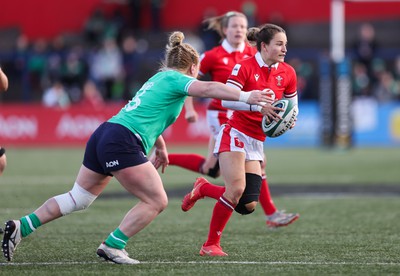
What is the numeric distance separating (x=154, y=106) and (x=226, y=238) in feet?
7.02

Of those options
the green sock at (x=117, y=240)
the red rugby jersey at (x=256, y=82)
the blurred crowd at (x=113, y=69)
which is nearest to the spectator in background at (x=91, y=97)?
the blurred crowd at (x=113, y=69)

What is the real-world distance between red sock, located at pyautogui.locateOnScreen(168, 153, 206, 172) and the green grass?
0.62 metres

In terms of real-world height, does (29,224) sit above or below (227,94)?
below

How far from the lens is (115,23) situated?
89.3 ft

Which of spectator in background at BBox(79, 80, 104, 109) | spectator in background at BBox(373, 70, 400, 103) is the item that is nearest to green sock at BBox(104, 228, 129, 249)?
spectator in background at BBox(79, 80, 104, 109)

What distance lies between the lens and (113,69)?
84.8 ft

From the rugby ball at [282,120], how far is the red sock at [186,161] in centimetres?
261

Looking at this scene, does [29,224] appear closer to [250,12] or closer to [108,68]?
[108,68]

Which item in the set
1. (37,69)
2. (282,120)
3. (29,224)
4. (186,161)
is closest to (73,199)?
(29,224)

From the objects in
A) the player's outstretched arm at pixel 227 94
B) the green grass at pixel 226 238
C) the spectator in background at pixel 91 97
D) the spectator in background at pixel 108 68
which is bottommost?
the green grass at pixel 226 238

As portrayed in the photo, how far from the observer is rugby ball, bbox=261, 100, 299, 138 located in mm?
7523

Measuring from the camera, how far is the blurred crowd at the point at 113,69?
25438mm

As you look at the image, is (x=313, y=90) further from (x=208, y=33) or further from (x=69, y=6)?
(x=69, y=6)

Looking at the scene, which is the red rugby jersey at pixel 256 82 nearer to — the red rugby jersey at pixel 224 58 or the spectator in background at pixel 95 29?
the red rugby jersey at pixel 224 58
